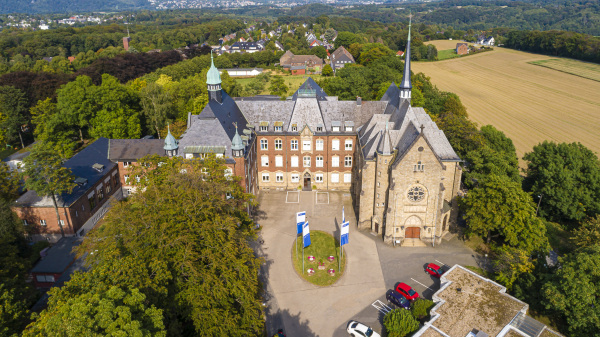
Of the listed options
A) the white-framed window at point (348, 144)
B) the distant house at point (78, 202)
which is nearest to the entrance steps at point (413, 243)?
the white-framed window at point (348, 144)

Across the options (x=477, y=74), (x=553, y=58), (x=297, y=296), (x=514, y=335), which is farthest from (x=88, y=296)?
(x=553, y=58)

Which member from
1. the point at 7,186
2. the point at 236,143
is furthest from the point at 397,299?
the point at 7,186

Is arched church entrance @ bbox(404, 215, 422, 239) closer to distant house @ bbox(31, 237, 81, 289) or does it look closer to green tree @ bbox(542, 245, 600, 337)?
green tree @ bbox(542, 245, 600, 337)

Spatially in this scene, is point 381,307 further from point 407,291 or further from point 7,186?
point 7,186

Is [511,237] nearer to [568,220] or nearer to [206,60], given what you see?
[568,220]

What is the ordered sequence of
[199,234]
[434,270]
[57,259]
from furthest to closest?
1. [57,259]
2. [434,270]
3. [199,234]

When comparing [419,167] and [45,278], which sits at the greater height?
[419,167]

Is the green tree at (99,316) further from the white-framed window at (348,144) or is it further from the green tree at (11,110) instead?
the green tree at (11,110)
